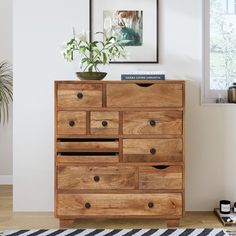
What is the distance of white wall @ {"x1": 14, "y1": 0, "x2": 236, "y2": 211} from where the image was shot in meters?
3.33

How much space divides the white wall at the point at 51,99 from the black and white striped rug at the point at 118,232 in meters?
0.52

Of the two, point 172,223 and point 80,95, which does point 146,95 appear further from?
point 172,223

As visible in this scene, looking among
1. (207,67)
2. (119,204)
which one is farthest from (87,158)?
(207,67)

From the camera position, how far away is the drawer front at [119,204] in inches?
114

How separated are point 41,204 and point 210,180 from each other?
53.6 inches

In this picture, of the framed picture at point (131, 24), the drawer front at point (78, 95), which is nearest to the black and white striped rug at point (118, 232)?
the drawer front at point (78, 95)

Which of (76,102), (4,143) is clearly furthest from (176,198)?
(4,143)

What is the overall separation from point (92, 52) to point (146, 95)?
0.56 m

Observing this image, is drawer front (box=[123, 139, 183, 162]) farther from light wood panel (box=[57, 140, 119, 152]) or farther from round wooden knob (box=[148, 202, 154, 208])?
round wooden knob (box=[148, 202, 154, 208])

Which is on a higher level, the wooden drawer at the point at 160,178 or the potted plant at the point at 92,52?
the potted plant at the point at 92,52

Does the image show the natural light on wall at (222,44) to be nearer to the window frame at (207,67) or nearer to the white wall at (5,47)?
the window frame at (207,67)

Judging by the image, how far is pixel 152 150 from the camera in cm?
291

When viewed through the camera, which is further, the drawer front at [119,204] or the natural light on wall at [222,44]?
the natural light on wall at [222,44]

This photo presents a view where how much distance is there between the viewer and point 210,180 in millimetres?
3379
